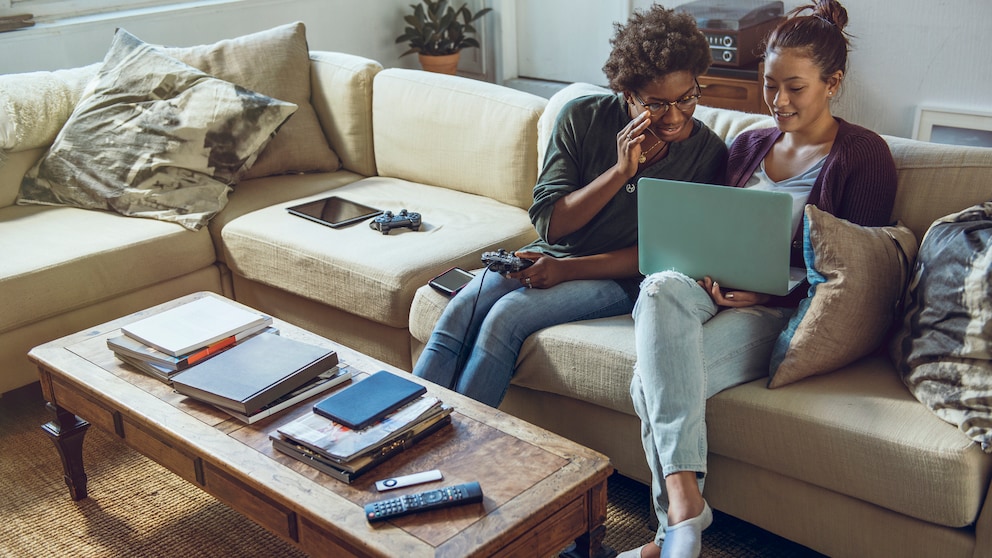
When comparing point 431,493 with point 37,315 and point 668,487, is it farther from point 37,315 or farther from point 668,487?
point 37,315

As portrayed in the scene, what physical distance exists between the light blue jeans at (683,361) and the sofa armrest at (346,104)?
1594mm

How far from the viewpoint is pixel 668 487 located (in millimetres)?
1650

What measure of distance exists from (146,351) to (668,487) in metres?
1.05

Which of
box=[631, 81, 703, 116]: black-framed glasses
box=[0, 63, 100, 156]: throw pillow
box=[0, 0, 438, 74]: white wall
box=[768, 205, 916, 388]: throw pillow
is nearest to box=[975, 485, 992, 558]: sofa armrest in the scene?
box=[768, 205, 916, 388]: throw pillow

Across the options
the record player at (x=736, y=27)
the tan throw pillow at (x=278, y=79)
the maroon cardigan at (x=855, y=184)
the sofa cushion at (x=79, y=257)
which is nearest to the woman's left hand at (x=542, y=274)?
the maroon cardigan at (x=855, y=184)

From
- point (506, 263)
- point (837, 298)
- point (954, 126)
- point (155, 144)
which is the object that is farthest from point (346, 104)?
point (954, 126)

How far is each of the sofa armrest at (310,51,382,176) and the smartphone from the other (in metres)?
1.02

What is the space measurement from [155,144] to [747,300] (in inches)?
74.4

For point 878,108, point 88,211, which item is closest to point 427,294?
point 88,211

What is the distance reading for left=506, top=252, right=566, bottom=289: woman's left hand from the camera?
81.3 inches

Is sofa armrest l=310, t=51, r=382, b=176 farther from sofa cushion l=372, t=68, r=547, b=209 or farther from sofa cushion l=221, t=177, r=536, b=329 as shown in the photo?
sofa cushion l=221, t=177, r=536, b=329

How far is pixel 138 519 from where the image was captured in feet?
6.68

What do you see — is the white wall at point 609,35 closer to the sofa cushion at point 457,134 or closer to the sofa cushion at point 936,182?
the sofa cushion at point 457,134

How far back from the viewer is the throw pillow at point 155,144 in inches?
111
